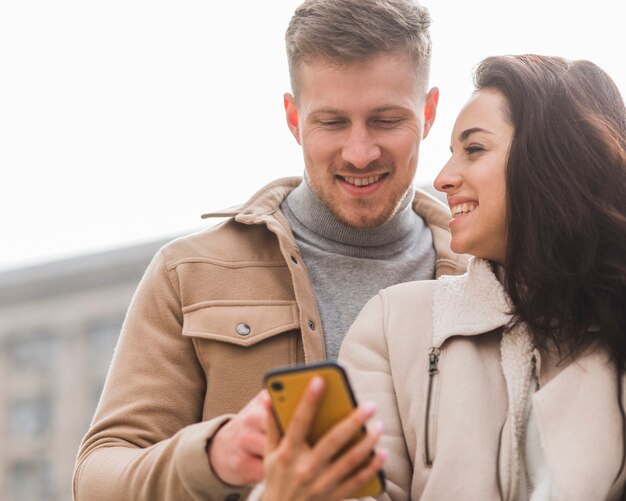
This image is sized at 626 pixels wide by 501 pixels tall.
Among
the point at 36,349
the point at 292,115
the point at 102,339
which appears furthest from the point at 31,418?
the point at 292,115

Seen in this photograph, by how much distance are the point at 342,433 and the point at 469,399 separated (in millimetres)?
589

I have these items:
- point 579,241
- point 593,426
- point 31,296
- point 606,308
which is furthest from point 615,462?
point 31,296

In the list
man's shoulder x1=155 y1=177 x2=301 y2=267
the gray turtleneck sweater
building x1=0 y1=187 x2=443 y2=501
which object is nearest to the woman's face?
Answer: the gray turtleneck sweater

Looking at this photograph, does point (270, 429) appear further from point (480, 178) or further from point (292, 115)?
point (292, 115)

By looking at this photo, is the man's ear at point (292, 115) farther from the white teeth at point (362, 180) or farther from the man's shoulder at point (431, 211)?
the man's shoulder at point (431, 211)

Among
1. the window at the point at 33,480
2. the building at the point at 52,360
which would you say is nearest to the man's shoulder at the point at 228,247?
the building at the point at 52,360

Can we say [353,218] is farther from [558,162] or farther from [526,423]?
[526,423]

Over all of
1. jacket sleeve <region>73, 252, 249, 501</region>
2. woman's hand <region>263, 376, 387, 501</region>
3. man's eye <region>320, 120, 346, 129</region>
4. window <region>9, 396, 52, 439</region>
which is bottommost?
window <region>9, 396, 52, 439</region>

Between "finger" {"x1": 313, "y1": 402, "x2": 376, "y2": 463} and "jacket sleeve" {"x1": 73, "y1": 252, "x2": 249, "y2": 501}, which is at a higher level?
"finger" {"x1": 313, "y1": 402, "x2": 376, "y2": 463}

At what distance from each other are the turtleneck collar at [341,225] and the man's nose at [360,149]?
0.20 meters

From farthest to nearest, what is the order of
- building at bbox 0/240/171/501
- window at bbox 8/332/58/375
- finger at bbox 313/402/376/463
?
window at bbox 8/332/58/375 → building at bbox 0/240/171/501 → finger at bbox 313/402/376/463

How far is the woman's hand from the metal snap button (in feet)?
3.42

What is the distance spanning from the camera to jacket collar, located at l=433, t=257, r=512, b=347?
2.43m

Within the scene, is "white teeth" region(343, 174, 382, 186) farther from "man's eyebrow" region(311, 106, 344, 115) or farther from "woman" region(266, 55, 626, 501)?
"woman" region(266, 55, 626, 501)
